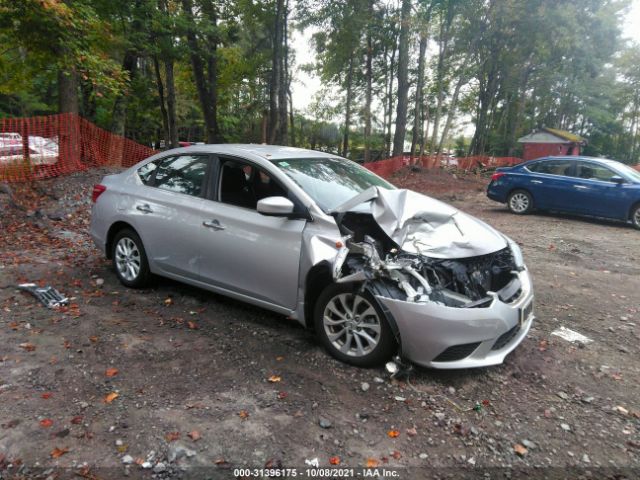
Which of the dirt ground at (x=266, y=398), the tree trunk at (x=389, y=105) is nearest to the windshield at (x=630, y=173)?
the dirt ground at (x=266, y=398)

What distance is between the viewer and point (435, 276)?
11.2 feet

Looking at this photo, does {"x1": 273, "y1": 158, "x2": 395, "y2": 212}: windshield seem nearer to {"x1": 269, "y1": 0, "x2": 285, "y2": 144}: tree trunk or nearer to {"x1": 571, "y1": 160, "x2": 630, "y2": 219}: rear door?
{"x1": 571, "y1": 160, "x2": 630, "y2": 219}: rear door

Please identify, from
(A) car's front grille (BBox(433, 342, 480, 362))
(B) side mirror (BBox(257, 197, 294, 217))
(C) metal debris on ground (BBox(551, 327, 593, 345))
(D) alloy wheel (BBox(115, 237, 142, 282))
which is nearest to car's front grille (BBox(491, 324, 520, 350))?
(A) car's front grille (BBox(433, 342, 480, 362))

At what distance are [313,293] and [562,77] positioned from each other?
35.9m

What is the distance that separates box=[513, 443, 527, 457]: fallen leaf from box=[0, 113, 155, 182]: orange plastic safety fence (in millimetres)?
10738

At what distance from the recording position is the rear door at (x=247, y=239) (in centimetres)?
370

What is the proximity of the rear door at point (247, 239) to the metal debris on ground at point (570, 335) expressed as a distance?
2.56 m

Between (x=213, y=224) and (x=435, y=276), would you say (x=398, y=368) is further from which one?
(x=213, y=224)

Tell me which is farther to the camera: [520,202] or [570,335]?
[520,202]

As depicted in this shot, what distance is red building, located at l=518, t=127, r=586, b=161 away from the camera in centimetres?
2917

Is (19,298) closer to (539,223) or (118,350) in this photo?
(118,350)

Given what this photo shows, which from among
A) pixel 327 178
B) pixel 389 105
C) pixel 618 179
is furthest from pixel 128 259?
pixel 389 105

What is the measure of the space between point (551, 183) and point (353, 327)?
9.09 metres

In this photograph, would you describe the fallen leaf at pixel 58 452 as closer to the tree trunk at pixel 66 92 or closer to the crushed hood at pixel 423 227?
the crushed hood at pixel 423 227
